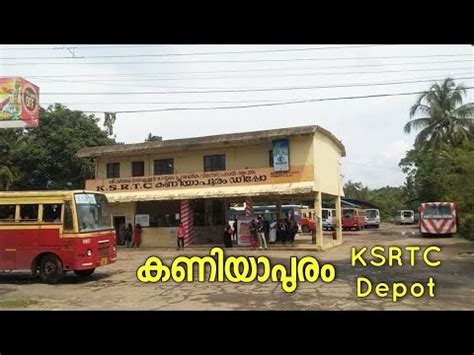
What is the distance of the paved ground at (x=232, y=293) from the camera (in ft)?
33.2

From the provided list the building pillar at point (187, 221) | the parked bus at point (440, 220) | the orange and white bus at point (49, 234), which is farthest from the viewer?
the parked bus at point (440, 220)

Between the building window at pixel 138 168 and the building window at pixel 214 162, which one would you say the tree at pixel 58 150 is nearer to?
the building window at pixel 138 168

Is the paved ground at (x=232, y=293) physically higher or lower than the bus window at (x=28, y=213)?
lower

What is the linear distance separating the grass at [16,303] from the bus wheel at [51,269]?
8.11 feet

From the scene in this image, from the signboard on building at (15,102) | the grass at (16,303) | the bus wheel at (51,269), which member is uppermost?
the signboard on building at (15,102)

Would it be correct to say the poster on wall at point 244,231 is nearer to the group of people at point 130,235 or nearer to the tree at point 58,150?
the group of people at point 130,235

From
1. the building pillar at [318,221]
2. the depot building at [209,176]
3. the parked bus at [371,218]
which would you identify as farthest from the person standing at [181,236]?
the parked bus at [371,218]

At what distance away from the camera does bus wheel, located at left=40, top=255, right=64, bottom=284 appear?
45.7 feet

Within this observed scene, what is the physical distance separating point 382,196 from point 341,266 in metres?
61.4

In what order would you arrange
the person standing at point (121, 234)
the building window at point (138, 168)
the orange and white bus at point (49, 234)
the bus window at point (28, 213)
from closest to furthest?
the orange and white bus at point (49, 234) < the bus window at point (28, 213) < the person standing at point (121, 234) < the building window at point (138, 168)

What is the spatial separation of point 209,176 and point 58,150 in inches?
507

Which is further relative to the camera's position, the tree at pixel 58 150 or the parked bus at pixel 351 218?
the parked bus at pixel 351 218
